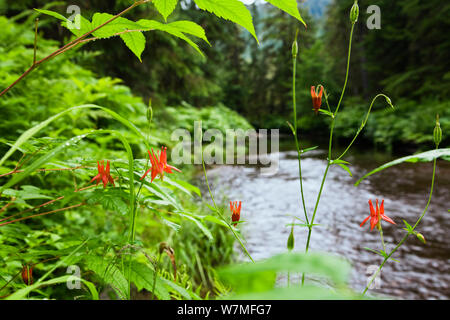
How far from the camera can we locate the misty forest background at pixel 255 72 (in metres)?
2.63

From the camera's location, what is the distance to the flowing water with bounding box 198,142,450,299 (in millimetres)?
2748

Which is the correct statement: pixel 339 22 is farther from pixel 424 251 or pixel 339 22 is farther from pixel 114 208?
pixel 114 208

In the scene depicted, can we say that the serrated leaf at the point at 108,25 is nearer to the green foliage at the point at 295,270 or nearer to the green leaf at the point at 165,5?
the green leaf at the point at 165,5

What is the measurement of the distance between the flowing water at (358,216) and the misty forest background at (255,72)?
6.69 feet

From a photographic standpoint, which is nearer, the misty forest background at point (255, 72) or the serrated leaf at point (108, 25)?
the serrated leaf at point (108, 25)

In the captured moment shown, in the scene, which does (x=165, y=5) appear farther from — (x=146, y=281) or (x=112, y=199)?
(x=146, y=281)

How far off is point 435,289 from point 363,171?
14.3ft

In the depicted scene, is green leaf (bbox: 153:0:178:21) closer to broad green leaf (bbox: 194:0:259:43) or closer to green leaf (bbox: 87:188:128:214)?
broad green leaf (bbox: 194:0:259:43)

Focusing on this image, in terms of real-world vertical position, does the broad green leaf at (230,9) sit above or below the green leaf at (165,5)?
below

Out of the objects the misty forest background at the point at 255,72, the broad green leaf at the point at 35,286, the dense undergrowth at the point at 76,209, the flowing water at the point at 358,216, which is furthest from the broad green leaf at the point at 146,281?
the flowing water at the point at 358,216

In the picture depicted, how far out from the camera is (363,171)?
21.6 feet

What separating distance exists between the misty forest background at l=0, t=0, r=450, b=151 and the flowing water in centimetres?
204

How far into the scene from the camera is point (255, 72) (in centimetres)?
2377

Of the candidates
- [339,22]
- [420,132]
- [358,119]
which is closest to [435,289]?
[420,132]
